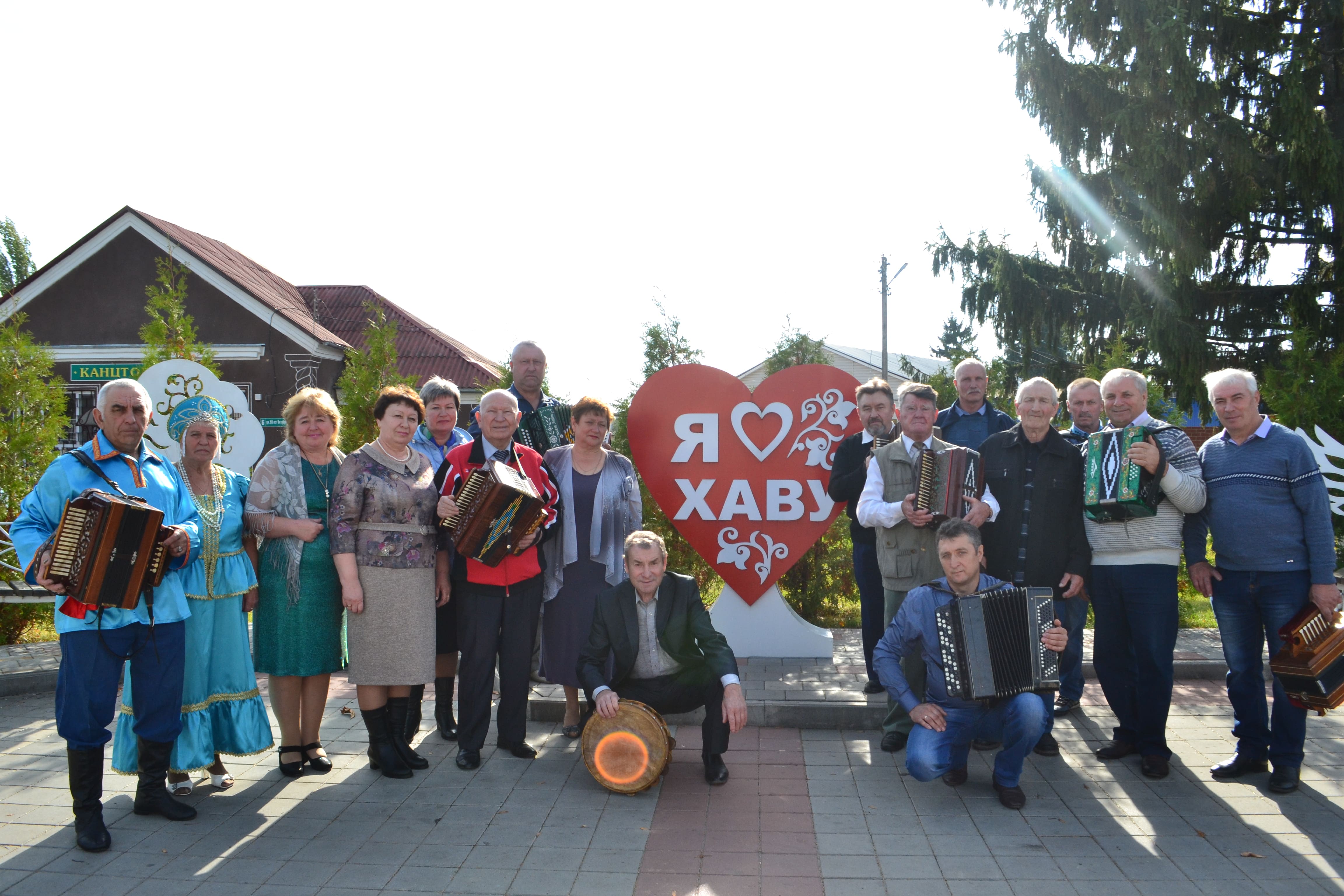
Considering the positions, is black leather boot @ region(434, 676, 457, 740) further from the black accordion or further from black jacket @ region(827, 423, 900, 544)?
the black accordion

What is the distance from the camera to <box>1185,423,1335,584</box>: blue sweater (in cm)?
410

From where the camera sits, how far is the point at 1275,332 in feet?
43.1

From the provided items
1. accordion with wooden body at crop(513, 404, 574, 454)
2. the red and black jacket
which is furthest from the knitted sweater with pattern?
accordion with wooden body at crop(513, 404, 574, 454)

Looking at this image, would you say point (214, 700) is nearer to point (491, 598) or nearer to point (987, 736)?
point (491, 598)

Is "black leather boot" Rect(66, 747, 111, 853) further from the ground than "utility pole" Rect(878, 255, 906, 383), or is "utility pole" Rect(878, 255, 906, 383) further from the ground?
"utility pole" Rect(878, 255, 906, 383)

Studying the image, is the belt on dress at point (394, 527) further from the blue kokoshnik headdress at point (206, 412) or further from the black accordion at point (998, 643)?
the black accordion at point (998, 643)

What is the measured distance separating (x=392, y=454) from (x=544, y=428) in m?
1.38

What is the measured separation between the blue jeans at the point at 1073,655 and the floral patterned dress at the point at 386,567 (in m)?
3.77

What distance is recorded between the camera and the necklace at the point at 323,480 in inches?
174

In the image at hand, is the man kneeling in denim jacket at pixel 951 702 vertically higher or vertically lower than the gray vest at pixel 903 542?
lower

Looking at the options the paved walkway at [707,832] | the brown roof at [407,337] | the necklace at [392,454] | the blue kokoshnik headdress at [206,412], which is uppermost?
the brown roof at [407,337]

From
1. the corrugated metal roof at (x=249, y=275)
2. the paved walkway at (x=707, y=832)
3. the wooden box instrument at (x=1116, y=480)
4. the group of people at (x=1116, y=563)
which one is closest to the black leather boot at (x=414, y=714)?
the paved walkway at (x=707, y=832)

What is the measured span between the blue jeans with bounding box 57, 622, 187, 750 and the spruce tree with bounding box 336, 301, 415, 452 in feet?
19.5

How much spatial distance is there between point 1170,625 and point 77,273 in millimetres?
21920
